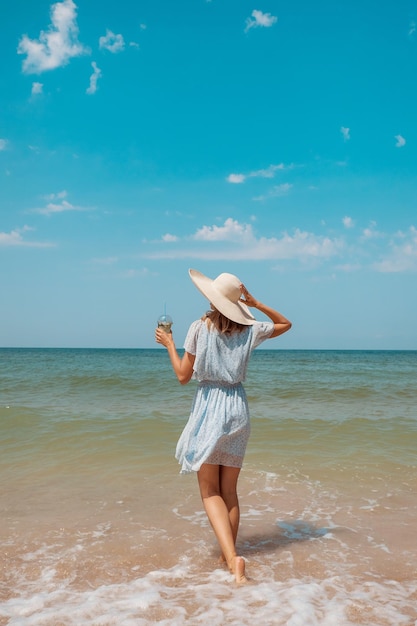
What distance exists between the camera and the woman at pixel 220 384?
3818mm

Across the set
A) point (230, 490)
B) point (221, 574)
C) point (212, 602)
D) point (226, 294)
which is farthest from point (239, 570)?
point (226, 294)

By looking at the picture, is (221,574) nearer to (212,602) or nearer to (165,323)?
(212,602)

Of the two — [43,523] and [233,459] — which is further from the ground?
[233,459]

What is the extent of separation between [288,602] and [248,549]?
108 centimetres

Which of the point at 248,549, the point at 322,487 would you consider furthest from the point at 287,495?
the point at 248,549

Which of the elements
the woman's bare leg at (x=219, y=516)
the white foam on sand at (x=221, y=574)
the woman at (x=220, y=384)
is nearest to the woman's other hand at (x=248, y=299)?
the woman at (x=220, y=384)

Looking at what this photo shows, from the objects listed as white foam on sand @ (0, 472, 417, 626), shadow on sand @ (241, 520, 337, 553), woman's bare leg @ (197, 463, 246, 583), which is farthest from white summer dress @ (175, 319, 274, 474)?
shadow on sand @ (241, 520, 337, 553)

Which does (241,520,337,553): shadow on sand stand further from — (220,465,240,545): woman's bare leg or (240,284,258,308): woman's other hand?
(240,284,258,308): woman's other hand

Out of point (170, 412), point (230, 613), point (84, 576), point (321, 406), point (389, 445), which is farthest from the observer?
point (321, 406)

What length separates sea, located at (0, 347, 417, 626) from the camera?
326cm

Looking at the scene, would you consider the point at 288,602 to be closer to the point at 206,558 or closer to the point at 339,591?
the point at 339,591

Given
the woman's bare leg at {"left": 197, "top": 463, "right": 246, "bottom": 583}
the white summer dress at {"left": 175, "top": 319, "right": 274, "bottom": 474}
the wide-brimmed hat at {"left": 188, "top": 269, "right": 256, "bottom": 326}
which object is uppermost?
the wide-brimmed hat at {"left": 188, "top": 269, "right": 256, "bottom": 326}

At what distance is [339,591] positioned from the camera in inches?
138

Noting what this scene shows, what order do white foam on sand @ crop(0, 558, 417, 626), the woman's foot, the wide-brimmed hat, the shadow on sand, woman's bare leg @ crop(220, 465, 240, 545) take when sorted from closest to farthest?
white foam on sand @ crop(0, 558, 417, 626) < the woman's foot < the wide-brimmed hat < woman's bare leg @ crop(220, 465, 240, 545) < the shadow on sand
